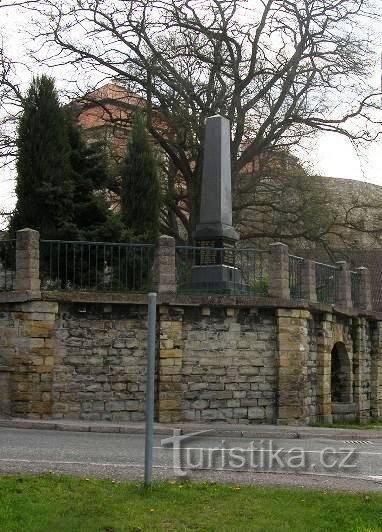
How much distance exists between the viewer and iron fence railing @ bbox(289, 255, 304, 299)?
18578 millimetres

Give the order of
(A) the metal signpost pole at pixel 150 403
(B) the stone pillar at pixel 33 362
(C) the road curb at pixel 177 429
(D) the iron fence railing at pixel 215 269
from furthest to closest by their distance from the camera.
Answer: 1. (D) the iron fence railing at pixel 215 269
2. (B) the stone pillar at pixel 33 362
3. (C) the road curb at pixel 177 429
4. (A) the metal signpost pole at pixel 150 403

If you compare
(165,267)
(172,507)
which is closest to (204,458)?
(172,507)

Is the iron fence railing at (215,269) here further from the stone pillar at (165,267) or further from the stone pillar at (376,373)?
the stone pillar at (376,373)

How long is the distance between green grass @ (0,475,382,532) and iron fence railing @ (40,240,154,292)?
895 centimetres

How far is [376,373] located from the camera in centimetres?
2305

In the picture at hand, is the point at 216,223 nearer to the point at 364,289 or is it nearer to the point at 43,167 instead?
the point at 43,167

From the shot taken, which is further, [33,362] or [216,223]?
[216,223]

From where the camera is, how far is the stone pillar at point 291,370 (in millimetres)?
17219

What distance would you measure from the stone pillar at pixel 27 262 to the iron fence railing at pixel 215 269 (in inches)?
121

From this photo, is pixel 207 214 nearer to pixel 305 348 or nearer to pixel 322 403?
pixel 305 348

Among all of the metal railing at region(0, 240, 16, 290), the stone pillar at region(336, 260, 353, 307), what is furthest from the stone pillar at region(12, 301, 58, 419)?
the stone pillar at region(336, 260, 353, 307)

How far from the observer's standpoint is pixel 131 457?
10.8 m

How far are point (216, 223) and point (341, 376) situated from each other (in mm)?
6483

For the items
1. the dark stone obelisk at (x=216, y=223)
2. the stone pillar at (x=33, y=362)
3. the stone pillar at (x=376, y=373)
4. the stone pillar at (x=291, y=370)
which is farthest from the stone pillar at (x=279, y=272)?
the stone pillar at (x=376, y=373)
